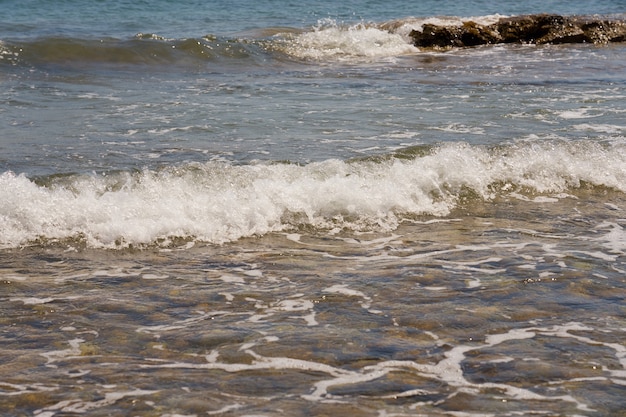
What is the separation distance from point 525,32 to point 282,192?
13.2 m

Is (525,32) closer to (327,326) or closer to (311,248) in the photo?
(311,248)

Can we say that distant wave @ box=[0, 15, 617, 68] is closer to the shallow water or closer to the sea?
the sea

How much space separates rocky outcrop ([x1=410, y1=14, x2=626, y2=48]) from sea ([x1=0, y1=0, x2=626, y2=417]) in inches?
201

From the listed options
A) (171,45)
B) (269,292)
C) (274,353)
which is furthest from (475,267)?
(171,45)

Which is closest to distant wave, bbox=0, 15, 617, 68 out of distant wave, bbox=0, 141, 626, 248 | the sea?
the sea

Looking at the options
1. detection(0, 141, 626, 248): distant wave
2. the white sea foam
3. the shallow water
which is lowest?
the shallow water

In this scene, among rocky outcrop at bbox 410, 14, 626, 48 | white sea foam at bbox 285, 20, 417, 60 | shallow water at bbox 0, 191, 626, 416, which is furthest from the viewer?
rocky outcrop at bbox 410, 14, 626, 48

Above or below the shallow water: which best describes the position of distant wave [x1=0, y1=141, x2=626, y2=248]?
above

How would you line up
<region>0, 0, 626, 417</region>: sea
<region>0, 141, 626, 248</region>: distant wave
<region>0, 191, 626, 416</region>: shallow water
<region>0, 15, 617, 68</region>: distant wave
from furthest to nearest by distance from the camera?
<region>0, 15, 617, 68</region>: distant wave, <region>0, 141, 626, 248</region>: distant wave, <region>0, 0, 626, 417</region>: sea, <region>0, 191, 626, 416</region>: shallow water

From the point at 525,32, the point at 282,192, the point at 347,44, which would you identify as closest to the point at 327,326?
the point at 282,192

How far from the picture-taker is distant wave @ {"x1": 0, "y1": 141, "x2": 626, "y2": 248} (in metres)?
6.39

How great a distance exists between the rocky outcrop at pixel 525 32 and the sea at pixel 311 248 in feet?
16.7

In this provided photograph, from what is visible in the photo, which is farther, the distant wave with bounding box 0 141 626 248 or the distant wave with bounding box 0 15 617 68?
the distant wave with bounding box 0 15 617 68

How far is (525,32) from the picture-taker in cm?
1889
